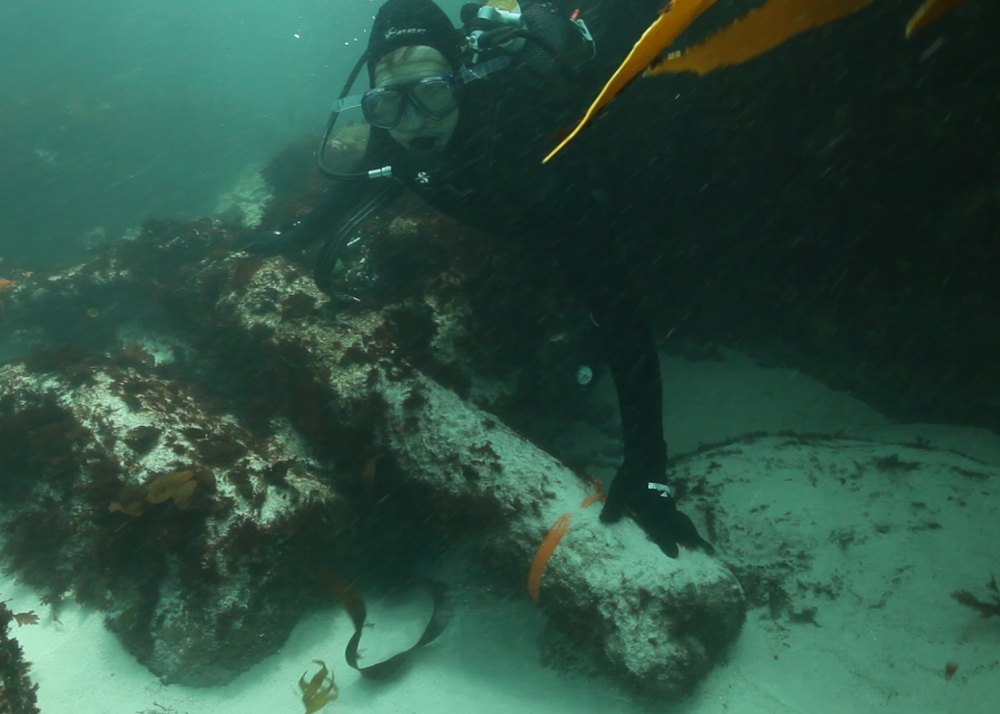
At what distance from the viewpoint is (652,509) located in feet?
11.7

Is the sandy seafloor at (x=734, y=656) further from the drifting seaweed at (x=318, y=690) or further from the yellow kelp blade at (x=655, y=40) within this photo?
the yellow kelp blade at (x=655, y=40)

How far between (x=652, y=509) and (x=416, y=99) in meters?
3.23

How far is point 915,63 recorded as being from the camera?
3.06 m

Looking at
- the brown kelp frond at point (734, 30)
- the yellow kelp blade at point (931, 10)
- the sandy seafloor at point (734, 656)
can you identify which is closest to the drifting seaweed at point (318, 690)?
the sandy seafloor at point (734, 656)

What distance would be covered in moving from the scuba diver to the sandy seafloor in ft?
2.59

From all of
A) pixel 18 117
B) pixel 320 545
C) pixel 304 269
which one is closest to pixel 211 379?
pixel 304 269

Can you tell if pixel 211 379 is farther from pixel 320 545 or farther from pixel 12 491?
pixel 320 545

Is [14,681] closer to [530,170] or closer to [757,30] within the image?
[530,170]

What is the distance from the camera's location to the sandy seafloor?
283 centimetres

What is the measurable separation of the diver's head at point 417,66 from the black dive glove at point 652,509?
2657 millimetres

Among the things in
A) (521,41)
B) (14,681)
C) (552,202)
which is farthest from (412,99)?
(14,681)

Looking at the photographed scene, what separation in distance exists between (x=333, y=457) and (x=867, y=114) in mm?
4126

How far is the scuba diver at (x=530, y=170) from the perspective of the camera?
12.0 feet

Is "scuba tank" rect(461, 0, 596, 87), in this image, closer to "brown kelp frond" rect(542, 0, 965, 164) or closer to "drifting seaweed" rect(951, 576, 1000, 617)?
"brown kelp frond" rect(542, 0, 965, 164)
